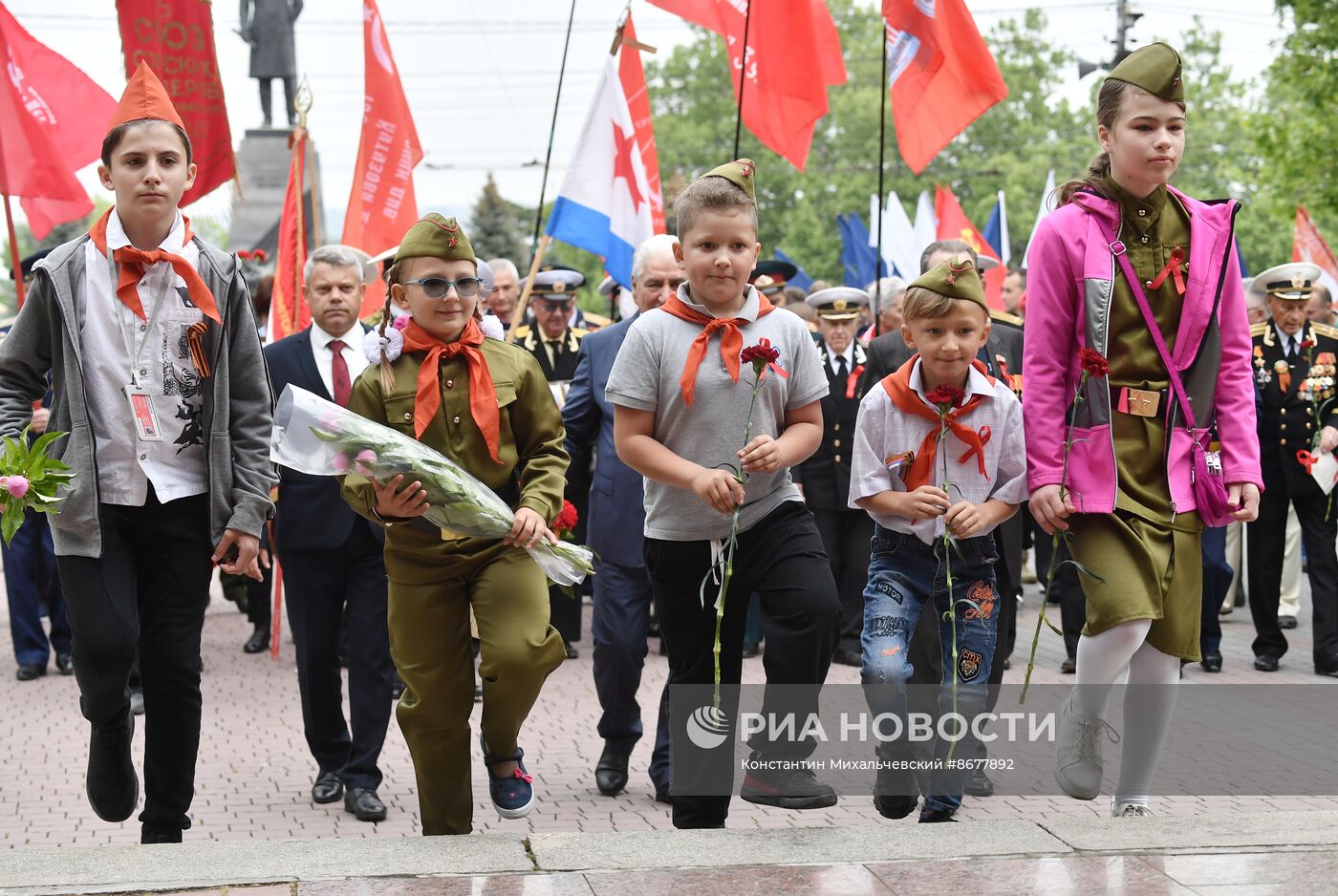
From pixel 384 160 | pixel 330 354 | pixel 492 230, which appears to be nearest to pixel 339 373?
pixel 330 354

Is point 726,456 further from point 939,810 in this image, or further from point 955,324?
point 939,810

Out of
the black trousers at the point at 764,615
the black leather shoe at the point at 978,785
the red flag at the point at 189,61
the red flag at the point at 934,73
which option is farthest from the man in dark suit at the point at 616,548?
the red flag at the point at 934,73

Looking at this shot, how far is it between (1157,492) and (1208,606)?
482 centimetres

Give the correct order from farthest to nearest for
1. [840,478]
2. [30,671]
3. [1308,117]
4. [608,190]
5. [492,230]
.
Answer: [492,230] < [1308,117] < [608,190] < [840,478] < [30,671]

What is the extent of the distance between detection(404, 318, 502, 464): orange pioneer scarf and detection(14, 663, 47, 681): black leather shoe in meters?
6.06

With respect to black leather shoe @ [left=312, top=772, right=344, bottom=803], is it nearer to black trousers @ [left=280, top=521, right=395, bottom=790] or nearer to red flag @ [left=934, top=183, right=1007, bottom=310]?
black trousers @ [left=280, top=521, right=395, bottom=790]

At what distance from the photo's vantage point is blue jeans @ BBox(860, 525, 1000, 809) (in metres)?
5.24

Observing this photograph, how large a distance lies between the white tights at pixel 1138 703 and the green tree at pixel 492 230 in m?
49.7

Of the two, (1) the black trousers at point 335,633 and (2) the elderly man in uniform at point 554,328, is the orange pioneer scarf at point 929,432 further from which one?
(2) the elderly man in uniform at point 554,328

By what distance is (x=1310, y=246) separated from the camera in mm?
18219

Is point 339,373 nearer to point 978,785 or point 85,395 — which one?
point 85,395

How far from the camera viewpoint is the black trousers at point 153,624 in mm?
4820

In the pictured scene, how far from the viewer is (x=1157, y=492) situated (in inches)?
197

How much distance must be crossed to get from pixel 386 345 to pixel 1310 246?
15473 millimetres
